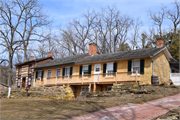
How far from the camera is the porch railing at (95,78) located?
18500 millimetres

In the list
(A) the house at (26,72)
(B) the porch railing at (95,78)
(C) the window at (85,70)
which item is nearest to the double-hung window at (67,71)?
(B) the porch railing at (95,78)

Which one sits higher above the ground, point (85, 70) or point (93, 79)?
point (85, 70)

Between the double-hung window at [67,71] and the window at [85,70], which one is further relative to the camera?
the double-hung window at [67,71]

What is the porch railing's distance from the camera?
728 inches

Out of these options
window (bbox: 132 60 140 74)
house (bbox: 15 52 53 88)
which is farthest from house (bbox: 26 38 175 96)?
house (bbox: 15 52 53 88)

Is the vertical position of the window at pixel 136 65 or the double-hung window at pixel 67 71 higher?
the window at pixel 136 65

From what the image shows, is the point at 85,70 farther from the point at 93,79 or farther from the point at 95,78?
the point at 95,78

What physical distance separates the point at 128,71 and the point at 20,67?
2134 centimetres

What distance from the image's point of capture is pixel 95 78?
21.0m

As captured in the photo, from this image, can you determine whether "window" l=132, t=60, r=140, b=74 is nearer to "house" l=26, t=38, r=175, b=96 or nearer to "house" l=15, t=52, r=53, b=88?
"house" l=26, t=38, r=175, b=96

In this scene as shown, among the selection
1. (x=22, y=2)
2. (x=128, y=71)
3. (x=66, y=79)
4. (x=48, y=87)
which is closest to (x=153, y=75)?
(x=128, y=71)

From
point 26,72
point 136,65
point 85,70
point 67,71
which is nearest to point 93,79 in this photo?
point 85,70

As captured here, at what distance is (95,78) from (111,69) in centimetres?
198

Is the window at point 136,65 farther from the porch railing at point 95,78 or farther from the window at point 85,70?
the window at point 85,70
